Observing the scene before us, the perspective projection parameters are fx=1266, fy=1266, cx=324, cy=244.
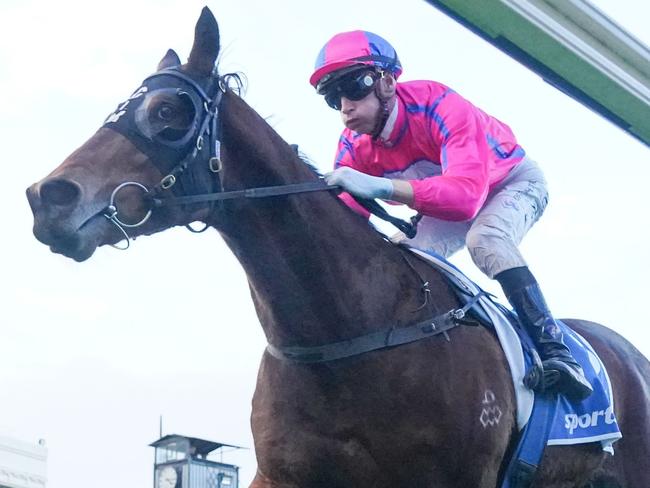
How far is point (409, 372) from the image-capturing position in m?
4.80

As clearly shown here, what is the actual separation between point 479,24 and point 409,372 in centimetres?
134

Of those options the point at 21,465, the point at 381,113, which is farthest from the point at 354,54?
the point at 21,465

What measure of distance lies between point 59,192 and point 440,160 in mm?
1958

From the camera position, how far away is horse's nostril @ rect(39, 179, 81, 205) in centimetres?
438

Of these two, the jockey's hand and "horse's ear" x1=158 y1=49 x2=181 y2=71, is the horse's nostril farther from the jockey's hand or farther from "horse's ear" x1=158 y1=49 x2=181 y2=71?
the jockey's hand

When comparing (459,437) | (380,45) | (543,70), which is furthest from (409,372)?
(380,45)

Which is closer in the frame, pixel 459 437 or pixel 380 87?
pixel 459 437

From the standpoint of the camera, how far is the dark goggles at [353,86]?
5.55 m

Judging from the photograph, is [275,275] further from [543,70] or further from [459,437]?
[543,70]

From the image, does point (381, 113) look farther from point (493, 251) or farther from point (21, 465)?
point (21, 465)

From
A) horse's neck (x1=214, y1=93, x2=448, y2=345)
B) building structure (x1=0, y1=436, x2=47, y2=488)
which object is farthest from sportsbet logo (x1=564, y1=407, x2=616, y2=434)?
building structure (x1=0, y1=436, x2=47, y2=488)

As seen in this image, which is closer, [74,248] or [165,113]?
[74,248]

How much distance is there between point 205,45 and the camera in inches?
197

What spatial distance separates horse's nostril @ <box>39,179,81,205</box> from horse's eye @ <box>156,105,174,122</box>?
0.51 meters
